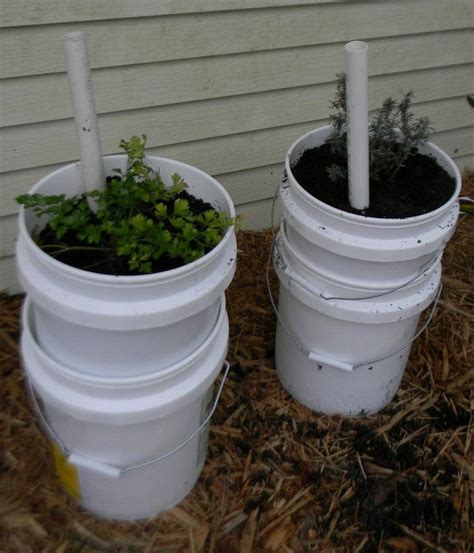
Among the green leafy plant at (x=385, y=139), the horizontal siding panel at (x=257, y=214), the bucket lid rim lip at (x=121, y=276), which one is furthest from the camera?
the horizontal siding panel at (x=257, y=214)

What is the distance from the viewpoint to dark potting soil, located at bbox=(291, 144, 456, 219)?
162 centimetres

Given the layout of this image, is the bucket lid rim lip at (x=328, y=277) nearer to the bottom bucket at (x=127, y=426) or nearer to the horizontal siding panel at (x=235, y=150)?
the bottom bucket at (x=127, y=426)

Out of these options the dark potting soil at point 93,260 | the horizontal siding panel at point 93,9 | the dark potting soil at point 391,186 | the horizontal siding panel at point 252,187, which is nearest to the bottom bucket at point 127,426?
the dark potting soil at point 93,260

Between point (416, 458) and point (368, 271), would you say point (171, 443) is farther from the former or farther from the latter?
point (416, 458)

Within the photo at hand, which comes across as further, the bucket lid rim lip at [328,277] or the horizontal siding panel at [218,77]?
the horizontal siding panel at [218,77]

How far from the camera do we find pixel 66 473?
159 cm

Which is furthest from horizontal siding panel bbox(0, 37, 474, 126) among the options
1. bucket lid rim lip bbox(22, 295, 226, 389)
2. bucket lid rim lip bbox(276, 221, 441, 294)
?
bucket lid rim lip bbox(22, 295, 226, 389)

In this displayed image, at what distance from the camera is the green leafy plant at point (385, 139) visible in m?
1.72

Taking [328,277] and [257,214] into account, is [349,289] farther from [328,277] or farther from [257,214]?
[257,214]

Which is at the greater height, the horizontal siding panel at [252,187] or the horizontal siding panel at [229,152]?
the horizontal siding panel at [229,152]

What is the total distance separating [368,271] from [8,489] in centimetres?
118

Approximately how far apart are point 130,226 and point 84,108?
272mm

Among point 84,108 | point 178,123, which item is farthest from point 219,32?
point 84,108

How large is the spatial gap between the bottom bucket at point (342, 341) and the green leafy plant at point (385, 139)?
321mm
